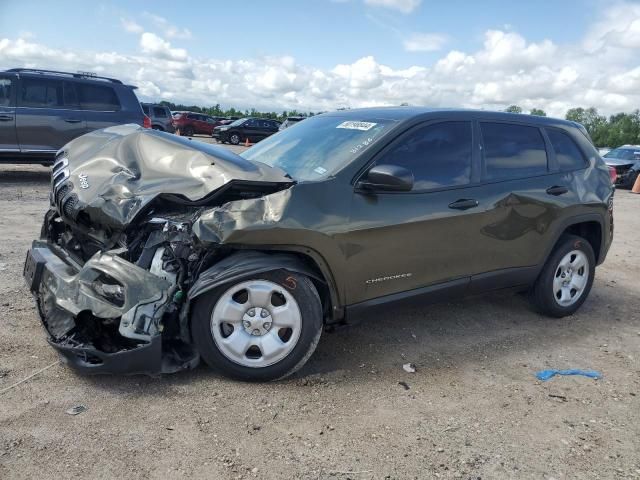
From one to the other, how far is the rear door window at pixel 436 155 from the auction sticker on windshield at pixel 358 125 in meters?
0.29

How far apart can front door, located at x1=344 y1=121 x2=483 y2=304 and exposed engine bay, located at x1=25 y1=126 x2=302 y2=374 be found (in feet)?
2.11

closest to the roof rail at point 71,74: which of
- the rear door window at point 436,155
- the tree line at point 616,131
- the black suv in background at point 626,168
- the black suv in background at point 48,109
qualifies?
the black suv in background at point 48,109

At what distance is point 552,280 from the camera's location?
4621mm

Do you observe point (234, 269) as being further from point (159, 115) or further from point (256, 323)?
point (159, 115)

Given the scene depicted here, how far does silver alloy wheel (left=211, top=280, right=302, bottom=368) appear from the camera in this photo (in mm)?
3100

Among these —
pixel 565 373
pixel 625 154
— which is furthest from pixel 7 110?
pixel 625 154

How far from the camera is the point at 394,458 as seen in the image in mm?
2645

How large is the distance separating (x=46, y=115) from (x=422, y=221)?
834cm

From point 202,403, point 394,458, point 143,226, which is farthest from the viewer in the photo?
point 143,226

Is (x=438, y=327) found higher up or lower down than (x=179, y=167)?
lower down

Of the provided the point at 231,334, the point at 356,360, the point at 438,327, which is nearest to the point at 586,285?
the point at 438,327

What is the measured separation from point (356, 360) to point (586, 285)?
2557 mm

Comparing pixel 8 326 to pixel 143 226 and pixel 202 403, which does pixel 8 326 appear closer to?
pixel 143 226

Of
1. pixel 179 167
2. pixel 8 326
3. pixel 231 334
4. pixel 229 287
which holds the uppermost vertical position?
pixel 179 167
